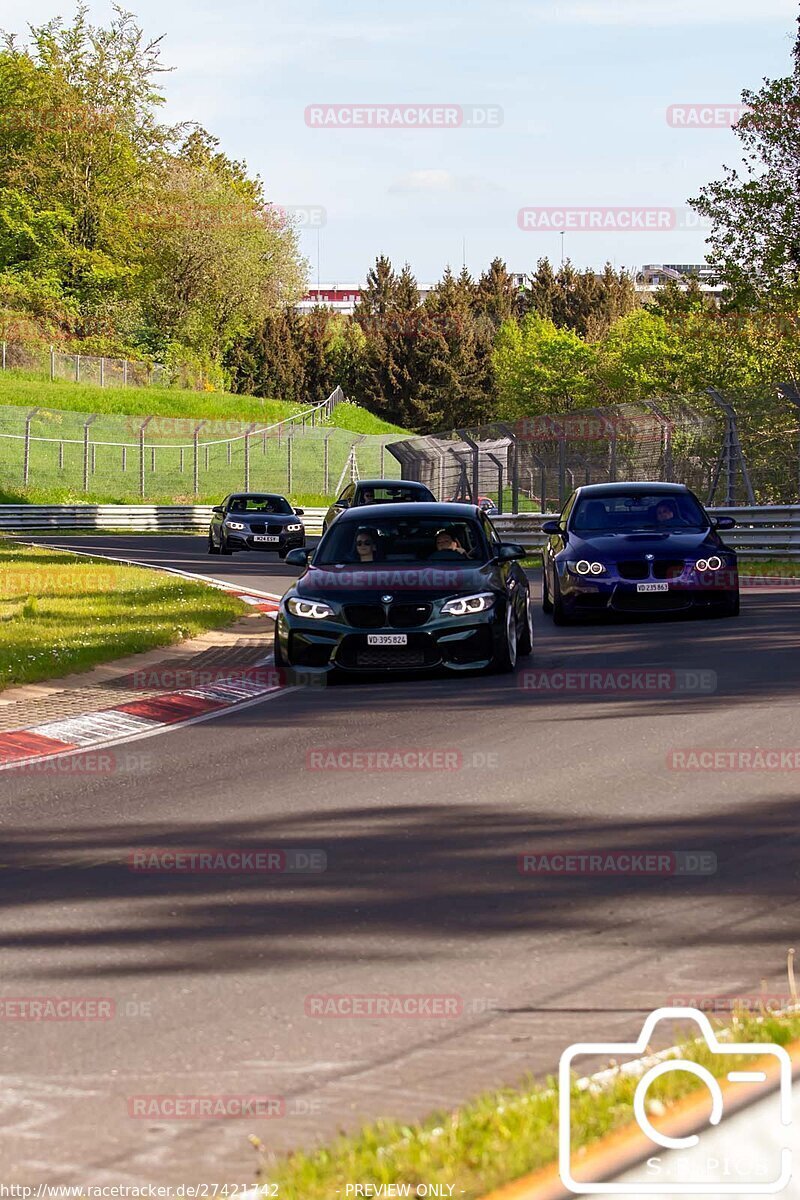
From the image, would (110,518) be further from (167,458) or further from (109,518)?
(167,458)

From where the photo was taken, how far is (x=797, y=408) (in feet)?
93.1

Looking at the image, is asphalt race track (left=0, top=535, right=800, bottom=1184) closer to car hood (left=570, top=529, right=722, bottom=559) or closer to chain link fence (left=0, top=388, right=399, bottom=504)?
car hood (left=570, top=529, right=722, bottom=559)

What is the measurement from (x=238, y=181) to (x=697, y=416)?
10713 cm

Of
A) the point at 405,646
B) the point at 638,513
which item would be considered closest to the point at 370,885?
the point at 405,646

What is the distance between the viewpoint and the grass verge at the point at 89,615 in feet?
50.6

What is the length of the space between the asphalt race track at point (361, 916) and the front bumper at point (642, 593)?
564 cm

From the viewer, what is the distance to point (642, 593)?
17.7m

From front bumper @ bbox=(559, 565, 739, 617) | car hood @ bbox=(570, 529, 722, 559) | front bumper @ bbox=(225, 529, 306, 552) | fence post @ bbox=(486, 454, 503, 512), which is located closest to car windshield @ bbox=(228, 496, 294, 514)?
front bumper @ bbox=(225, 529, 306, 552)

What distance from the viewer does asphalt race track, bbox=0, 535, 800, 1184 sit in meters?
4.60

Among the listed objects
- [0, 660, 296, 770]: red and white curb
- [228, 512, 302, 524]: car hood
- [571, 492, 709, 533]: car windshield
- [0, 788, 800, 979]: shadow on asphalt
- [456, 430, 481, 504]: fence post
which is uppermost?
[456, 430, 481, 504]: fence post

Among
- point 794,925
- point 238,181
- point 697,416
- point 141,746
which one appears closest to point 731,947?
point 794,925

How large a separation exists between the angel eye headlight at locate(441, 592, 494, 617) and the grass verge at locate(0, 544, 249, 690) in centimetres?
329

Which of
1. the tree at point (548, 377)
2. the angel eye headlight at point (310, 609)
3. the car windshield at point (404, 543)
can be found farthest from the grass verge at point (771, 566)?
the tree at point (548, 377)

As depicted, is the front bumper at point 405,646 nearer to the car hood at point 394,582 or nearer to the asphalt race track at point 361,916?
the car hood at point 394,582
